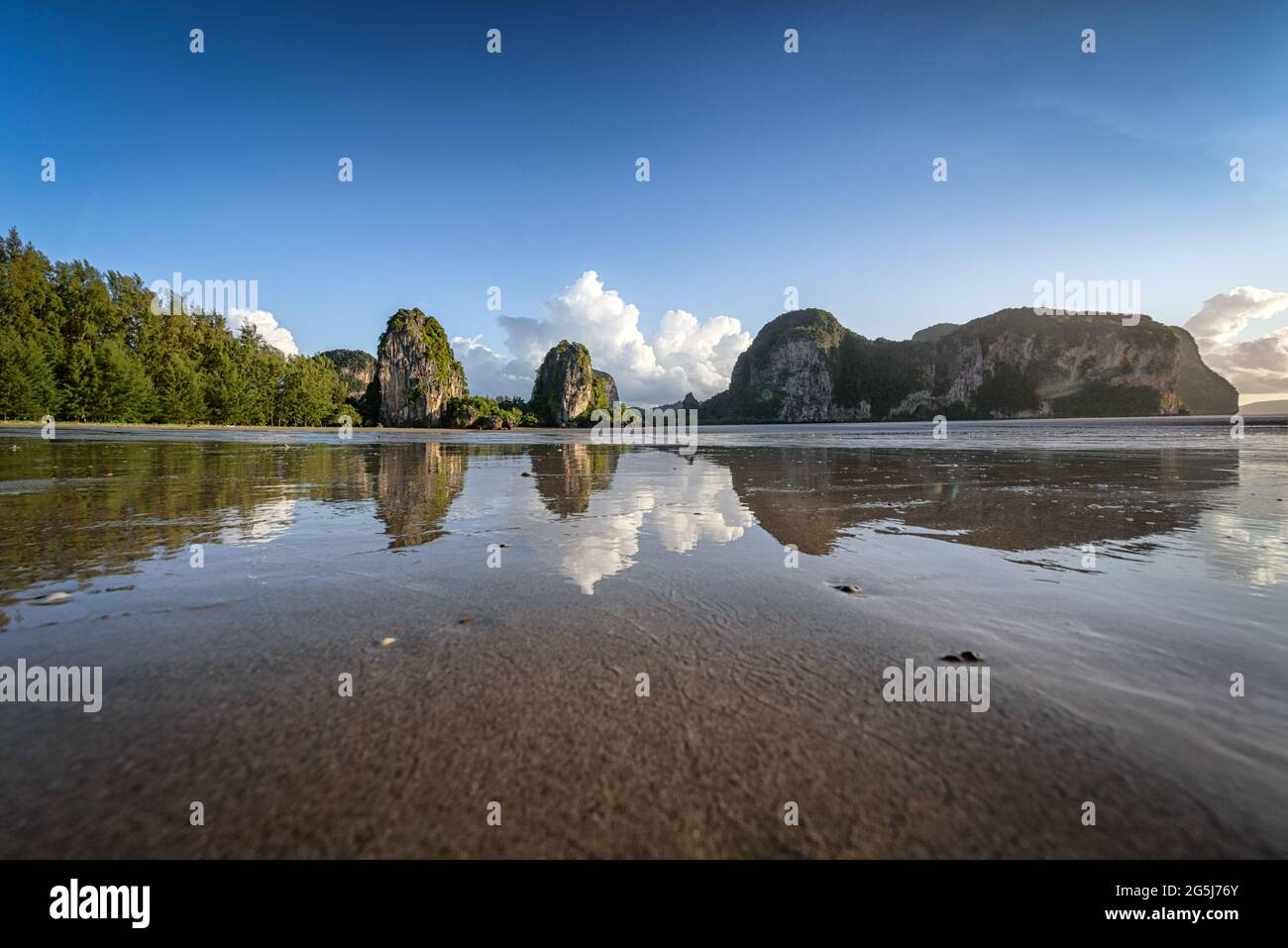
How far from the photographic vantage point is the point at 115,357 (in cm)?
6550

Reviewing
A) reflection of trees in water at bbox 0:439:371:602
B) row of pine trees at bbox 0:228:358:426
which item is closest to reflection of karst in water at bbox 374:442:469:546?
reflection of trees in water at bbox 0:439:371:602

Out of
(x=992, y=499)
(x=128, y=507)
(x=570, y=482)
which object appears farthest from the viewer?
(x=570, y=482)

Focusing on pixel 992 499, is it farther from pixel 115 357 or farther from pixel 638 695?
pixel 115 357

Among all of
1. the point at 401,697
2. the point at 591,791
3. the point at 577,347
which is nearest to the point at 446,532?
the point at 401,697

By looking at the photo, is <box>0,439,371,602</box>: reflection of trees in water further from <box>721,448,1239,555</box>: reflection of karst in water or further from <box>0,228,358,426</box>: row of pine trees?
<box>0,228,358,426</box>: row of pine trees

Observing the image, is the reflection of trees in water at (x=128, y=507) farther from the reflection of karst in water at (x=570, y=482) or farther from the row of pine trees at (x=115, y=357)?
the row of pine trees at (x=115, y=357)

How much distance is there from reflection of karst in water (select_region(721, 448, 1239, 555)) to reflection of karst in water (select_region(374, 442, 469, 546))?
17.5 ft

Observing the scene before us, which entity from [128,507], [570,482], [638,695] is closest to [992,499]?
[570,482]

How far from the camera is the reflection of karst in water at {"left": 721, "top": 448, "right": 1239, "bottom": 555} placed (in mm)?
7688

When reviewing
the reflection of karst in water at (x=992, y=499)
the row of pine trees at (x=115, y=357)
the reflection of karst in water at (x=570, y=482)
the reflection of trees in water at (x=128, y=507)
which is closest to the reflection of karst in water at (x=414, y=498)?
the reflection of trees in water at (x=128, y=507)

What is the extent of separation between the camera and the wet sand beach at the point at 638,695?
6.40 ft

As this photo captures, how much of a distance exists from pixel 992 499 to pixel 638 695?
35.0 feet
